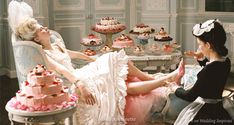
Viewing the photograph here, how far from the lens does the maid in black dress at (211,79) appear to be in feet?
8.88

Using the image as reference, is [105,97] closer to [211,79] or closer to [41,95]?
[41,95]

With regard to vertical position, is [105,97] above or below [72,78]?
below

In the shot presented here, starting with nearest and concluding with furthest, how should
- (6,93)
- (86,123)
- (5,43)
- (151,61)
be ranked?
(86,123)
(151,61)
(6,93)
(5,43)

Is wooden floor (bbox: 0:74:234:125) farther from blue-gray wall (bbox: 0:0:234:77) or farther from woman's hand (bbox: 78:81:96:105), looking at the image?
woman's hand (bbox: 78:81:96:105)

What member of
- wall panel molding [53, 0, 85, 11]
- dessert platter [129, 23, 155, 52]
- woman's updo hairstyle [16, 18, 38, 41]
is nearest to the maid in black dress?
woman's updo hairstyle [16, 18, 38, 41]

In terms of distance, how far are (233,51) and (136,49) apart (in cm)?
217

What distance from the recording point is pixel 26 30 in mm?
3695

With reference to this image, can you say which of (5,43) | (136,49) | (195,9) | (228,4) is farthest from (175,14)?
(5,43)

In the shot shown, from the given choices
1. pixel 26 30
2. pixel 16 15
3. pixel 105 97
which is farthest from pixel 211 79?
pixel 16 15

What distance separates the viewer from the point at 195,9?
6.96 metres

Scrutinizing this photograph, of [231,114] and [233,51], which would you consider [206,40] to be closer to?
[231,114]

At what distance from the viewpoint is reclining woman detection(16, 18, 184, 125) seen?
3465 mm

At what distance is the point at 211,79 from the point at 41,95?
1.12 m

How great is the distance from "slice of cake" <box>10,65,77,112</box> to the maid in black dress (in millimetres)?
861
